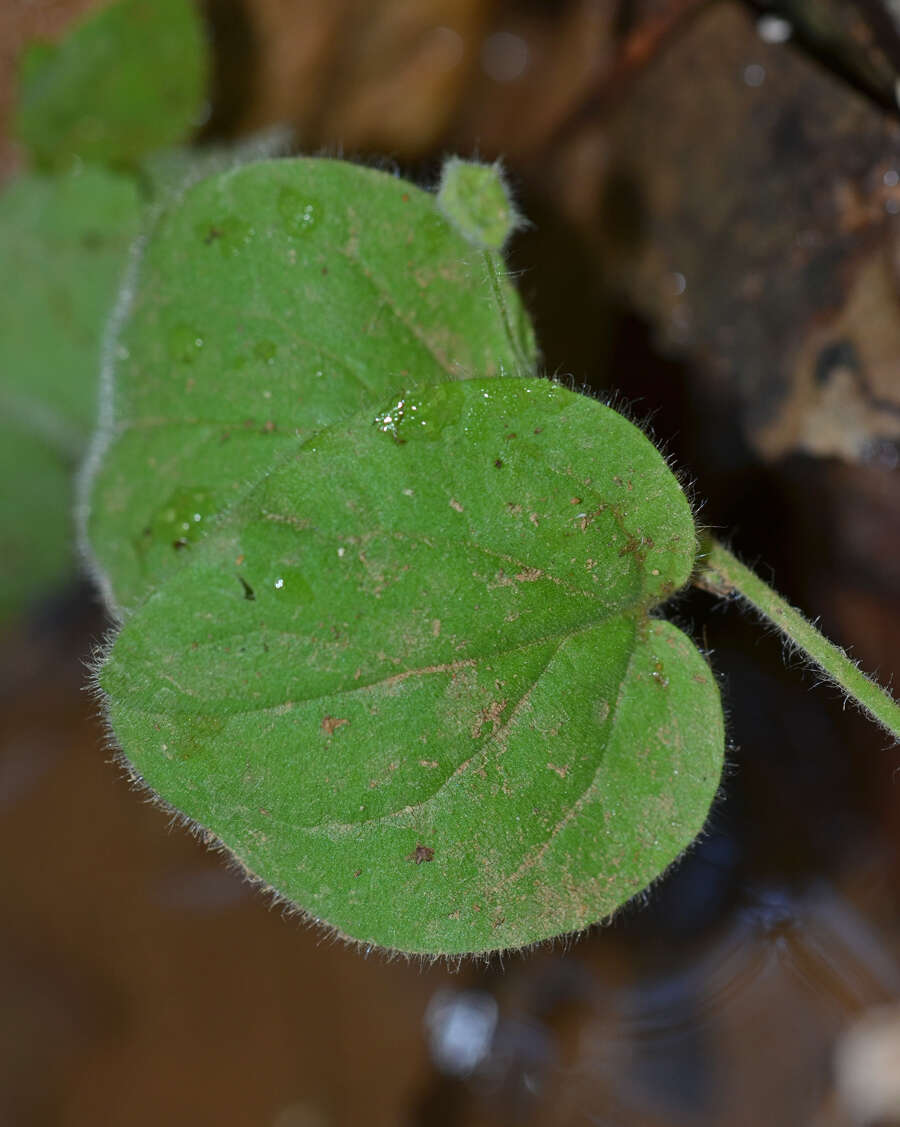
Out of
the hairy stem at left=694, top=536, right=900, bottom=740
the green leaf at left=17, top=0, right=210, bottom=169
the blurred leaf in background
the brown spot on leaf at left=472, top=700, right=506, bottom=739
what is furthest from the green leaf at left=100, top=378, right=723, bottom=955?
the green leaf at left=17, top=0, right=210, bottom=169

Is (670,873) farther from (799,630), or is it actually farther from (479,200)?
(479,200)

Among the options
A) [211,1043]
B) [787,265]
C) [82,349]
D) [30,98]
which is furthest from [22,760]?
[787,265]

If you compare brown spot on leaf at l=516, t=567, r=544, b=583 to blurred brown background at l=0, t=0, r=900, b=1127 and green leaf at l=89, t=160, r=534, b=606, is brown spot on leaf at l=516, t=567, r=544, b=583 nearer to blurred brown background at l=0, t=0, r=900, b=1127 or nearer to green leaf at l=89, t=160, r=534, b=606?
green leaf at l=89, t=160, r=534, b=606

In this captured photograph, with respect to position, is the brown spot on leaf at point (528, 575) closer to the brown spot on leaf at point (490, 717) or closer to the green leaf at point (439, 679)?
the green leaf at point (439, 679)

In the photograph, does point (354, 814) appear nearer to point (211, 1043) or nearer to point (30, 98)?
point (211, 1043)

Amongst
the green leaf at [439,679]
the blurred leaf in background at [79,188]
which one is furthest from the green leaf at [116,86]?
the green leaf at [439,679]

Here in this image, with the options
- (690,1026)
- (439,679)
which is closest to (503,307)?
(439,679)
